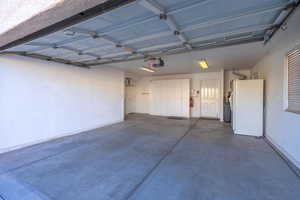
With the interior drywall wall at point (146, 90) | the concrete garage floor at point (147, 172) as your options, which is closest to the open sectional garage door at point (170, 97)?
the interior drywall wall at point (146, 90)

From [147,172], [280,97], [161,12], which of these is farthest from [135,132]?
[280,97]

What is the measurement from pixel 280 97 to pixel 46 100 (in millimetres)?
5910

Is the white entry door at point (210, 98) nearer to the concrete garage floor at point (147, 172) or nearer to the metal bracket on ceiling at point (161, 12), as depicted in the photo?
the concrete garage floor at point (147, 172)

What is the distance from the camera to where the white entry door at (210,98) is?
A: 725cm

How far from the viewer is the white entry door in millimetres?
7250

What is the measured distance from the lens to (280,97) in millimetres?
3209

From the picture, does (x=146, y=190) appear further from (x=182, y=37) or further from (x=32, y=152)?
(x=32, y=152)

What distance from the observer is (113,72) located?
6.17 m

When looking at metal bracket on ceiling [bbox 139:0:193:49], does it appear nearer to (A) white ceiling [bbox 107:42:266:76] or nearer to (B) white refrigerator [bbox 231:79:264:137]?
(A) white ceiling [bbox 107:42:266:76]

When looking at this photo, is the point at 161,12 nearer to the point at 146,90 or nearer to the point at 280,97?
the point at 280,97

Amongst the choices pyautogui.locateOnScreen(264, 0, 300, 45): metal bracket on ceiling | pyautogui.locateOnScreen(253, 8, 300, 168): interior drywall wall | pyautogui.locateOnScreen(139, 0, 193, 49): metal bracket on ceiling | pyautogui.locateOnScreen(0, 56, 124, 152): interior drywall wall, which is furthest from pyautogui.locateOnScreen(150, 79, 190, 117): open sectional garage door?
pyautogui.locateOnScreen(139, 0, 193, 49): metal bracket on ceiling

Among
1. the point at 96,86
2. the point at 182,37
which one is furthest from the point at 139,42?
the point at 96,86

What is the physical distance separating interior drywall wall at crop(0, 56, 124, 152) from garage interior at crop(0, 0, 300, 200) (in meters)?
0.03

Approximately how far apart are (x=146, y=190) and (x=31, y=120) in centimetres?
353
